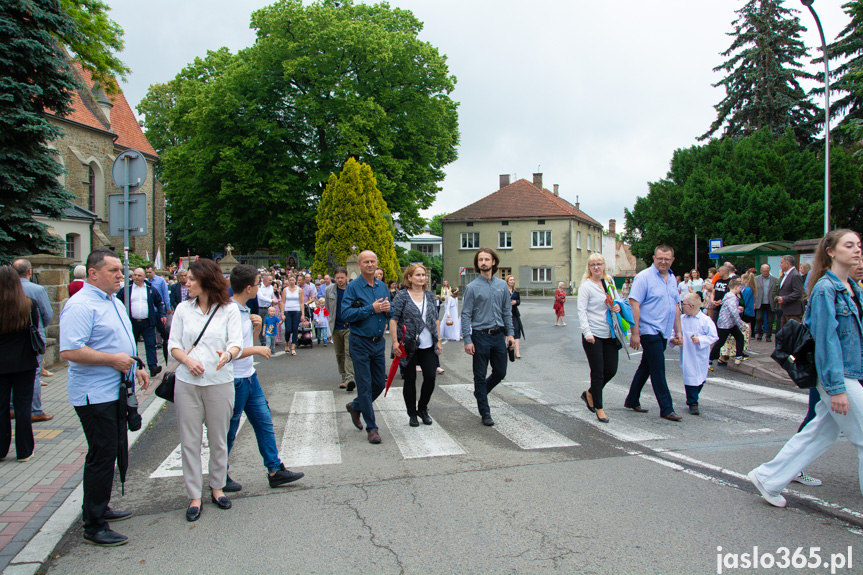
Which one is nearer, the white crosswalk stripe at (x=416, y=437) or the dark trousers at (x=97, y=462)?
the dark trousers at (x=97, y=462)

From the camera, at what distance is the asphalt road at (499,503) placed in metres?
3.56

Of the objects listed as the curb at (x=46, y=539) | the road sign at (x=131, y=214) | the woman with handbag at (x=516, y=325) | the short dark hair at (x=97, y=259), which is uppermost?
the road sign at (x=131, y=214)

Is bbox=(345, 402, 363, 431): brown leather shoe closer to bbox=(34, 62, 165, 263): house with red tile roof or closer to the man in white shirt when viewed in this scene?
the man in white shirt

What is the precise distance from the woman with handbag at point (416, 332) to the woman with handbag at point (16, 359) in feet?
11.7

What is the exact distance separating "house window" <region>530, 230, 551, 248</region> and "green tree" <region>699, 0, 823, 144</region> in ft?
62.9

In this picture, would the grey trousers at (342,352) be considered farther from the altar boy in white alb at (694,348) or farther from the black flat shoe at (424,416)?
the altar boy in white alb at (694,348)

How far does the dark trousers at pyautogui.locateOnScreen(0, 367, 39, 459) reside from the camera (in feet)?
18.4

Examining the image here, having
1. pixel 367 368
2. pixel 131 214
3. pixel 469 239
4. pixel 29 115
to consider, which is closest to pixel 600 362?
pixel 367 368

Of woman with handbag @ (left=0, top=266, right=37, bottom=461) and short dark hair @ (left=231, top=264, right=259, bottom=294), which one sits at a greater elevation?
short dark hair @ (left=231, top=264, right=259, bottom=294)

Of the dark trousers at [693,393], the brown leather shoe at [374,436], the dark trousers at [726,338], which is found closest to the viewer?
the brown leather shoe at [374,436]

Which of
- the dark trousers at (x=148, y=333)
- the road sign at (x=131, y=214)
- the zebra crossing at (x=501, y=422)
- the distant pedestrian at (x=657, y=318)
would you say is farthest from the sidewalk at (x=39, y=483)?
the distant pedestrian at (x=657, y=318)

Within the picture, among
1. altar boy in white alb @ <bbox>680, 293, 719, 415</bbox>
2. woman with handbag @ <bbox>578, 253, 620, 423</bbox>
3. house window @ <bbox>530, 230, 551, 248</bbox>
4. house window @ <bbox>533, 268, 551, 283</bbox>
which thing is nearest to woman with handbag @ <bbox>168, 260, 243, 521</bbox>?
woman with handbag @ <bbox>578, 253, 620, 423</bbox>

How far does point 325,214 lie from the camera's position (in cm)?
2798

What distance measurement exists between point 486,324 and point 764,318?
12.1 m
